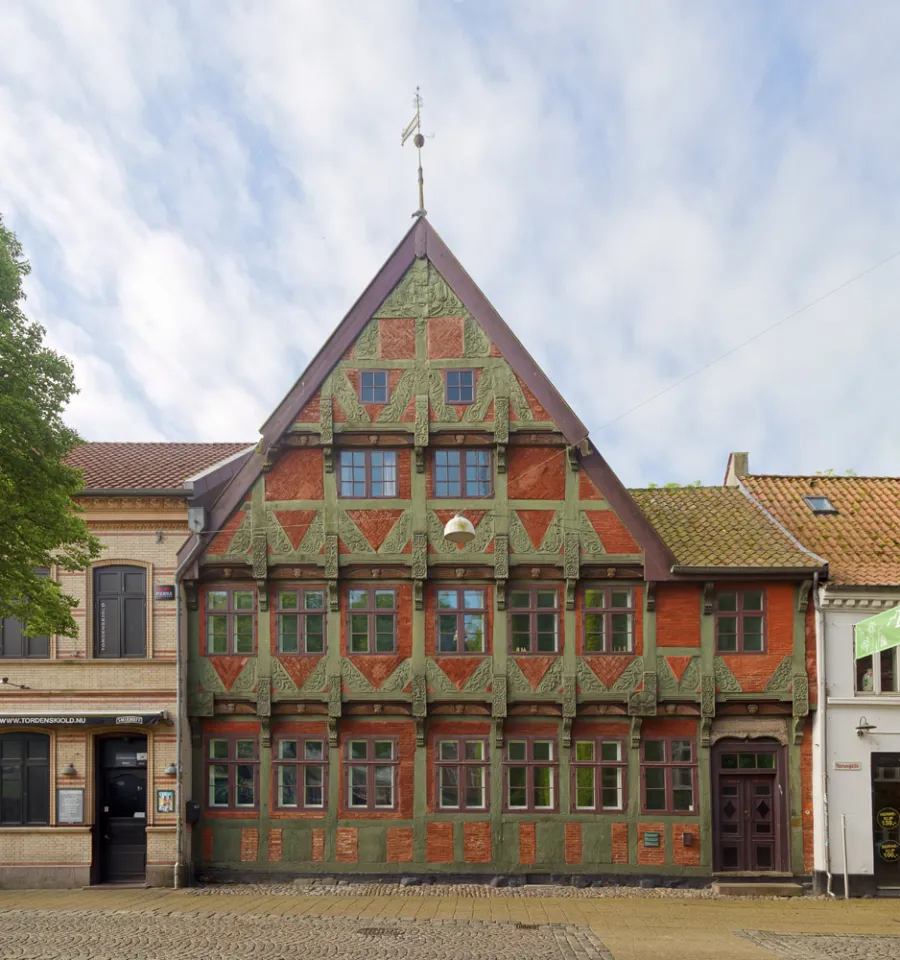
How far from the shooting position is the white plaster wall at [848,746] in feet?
56.6

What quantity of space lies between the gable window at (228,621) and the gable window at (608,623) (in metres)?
6.99

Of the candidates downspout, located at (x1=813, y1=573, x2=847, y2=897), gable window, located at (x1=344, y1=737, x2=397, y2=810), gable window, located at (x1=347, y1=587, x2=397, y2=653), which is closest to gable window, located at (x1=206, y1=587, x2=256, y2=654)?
gable window, located at (x1=347, y1=587, x2=397, y2=653)

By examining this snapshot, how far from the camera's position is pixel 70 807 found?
17.5 metres

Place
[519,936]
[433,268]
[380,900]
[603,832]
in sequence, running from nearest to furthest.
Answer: [519,936] < [380,900] < [603,832] < [433,268]

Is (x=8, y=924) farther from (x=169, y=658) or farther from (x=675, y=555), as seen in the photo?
(x=675, y=555)

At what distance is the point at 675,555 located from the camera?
18.0m

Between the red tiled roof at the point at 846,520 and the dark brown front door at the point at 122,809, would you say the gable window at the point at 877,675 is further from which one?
the dark brown front door at the point at 122,809

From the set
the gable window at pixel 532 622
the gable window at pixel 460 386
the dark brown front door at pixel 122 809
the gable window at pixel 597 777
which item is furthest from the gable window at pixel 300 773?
the gable window at pixel 460 386

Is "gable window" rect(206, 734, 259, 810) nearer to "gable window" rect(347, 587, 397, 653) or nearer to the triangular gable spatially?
"gable window" rect(347, 587, 397, 653)

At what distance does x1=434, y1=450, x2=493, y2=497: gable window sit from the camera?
18344 mm

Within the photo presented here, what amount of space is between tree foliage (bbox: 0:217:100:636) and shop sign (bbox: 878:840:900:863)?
53.1 ft

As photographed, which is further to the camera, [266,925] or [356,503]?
[356,503]

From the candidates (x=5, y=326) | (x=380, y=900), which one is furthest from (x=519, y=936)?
(x=5, y=326)

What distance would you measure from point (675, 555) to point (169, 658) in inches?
417
